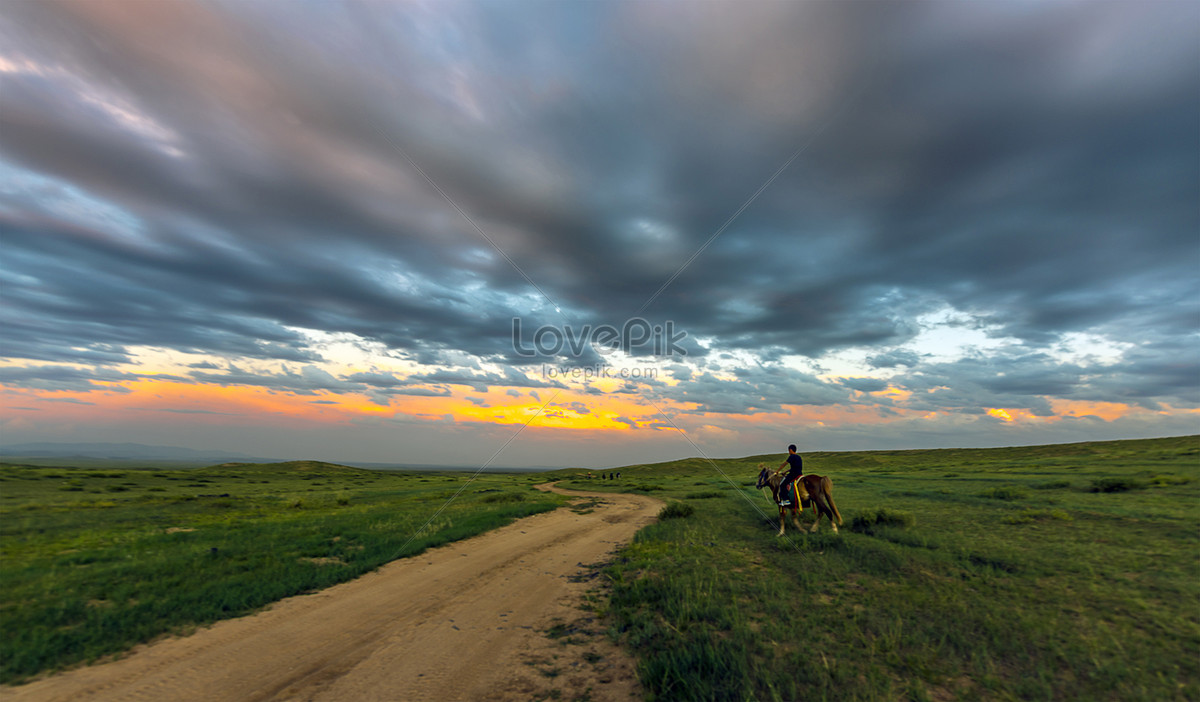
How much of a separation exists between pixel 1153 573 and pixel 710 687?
41.2 feet

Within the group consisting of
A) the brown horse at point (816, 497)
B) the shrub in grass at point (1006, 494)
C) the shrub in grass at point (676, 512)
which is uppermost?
the brown horse at point (816, 497)

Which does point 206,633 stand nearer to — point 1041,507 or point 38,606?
point 38,606

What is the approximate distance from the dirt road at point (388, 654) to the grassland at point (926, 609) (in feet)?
4.82

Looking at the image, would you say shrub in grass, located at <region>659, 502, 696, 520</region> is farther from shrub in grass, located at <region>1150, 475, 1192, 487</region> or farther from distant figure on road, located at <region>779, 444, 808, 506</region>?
shrub in grass, located at <region>1150, 475, 1192, 487</region>

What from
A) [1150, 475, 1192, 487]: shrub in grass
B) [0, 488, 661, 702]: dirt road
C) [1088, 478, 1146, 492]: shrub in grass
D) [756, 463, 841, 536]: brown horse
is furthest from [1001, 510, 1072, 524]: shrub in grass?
[0, 488, 661, 702]: dirt road

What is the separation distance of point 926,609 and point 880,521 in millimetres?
9859

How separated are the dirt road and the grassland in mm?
1469

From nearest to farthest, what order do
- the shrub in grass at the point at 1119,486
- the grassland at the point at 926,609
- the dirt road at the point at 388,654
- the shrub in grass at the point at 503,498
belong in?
1. the grassland at the point at 926,609
2. the dirt road at the point at 388,654
3. the shrub in grass at the point at 1119,486
4. the shrub in grass at the point at 503,498

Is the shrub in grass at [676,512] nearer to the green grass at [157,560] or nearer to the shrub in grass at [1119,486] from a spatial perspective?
the green grass at [157,560]

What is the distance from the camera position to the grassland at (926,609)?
6570 millimetres

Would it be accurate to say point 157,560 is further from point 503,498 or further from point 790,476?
point 503,498

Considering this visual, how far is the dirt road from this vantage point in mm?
6832

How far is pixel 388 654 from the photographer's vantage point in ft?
26.6

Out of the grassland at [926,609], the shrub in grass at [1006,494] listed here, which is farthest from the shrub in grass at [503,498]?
the shrub in grass at [1006,494]
